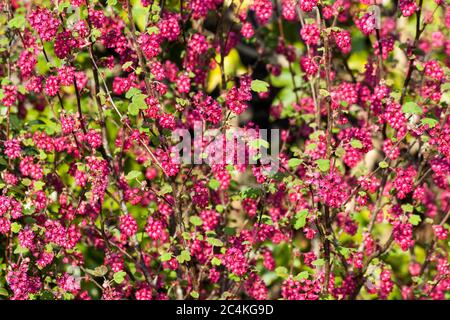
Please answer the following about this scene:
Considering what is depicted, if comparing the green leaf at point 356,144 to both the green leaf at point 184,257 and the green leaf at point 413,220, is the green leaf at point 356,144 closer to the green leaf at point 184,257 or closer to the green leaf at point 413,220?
the green leaf at point 413,220

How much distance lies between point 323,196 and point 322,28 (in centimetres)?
101

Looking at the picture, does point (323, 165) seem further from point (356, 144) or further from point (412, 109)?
point (412, 109)

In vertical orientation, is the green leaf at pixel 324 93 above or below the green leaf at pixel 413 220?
above

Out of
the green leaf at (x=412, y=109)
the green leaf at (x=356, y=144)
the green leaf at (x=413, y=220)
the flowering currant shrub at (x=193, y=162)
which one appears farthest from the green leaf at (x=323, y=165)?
the green leaf at (x=413, y=220)

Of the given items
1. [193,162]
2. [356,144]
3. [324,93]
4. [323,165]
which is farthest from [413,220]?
[193,162]

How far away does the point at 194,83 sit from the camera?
502cm

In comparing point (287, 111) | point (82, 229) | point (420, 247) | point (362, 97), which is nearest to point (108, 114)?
point (82, 229)

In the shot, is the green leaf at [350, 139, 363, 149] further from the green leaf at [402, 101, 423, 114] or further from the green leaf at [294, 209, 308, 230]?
the green leaf at [294, 209, 308, 230]

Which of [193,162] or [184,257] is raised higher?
[193,162]

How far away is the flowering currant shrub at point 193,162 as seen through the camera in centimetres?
412

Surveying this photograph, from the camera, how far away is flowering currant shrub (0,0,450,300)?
412 centimetres

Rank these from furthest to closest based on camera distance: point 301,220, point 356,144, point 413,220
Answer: point 413,220 → point 301,220 → point 356,144

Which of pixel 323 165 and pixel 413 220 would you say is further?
pixel 413 220

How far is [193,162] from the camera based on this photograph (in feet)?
15.1
